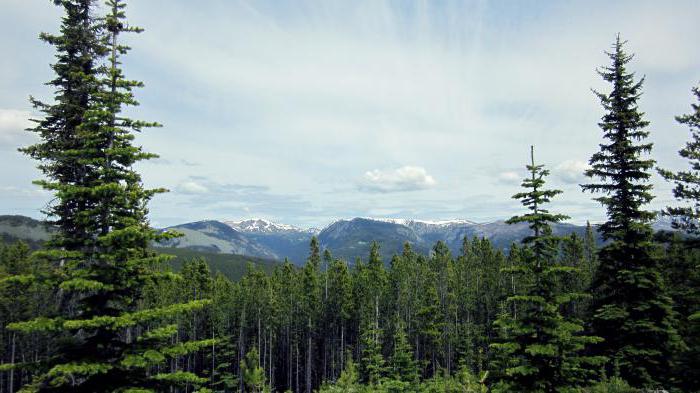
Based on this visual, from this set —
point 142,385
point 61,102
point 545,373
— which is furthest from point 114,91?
point 545,373

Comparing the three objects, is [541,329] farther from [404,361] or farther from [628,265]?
[404,361]

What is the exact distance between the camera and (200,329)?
6981cm

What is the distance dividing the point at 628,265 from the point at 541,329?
31.4 feet

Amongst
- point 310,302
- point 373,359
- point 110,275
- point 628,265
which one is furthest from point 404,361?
point 110,275

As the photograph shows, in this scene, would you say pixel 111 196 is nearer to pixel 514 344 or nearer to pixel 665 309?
pixel 514 344

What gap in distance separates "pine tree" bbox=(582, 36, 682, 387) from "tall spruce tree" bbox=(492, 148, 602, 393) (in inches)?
248

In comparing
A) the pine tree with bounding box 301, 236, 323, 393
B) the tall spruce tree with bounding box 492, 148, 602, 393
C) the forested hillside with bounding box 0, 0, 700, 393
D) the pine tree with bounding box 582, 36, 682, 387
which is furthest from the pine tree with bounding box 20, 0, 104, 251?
the pine tree with bounding box 301, 236, 323, 393

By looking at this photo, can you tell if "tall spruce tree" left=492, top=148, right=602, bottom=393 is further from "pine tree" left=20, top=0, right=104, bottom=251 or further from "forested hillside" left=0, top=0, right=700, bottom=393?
"pine tree" left=20, top=0, right=104, bottom=251

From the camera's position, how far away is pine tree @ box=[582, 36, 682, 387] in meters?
18.0

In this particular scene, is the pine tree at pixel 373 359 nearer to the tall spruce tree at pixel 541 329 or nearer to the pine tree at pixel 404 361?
the pine tree at pixel 404 361

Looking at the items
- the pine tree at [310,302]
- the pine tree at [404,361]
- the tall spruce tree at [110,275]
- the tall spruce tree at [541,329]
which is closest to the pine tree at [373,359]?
the pine tree at [404,361]

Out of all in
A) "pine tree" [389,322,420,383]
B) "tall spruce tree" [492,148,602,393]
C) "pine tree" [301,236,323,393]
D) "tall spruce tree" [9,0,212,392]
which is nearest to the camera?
"tall spruce tree" [9,0,212,392]

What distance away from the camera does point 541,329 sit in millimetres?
13477

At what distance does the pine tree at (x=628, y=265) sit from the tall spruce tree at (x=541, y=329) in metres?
6.29
